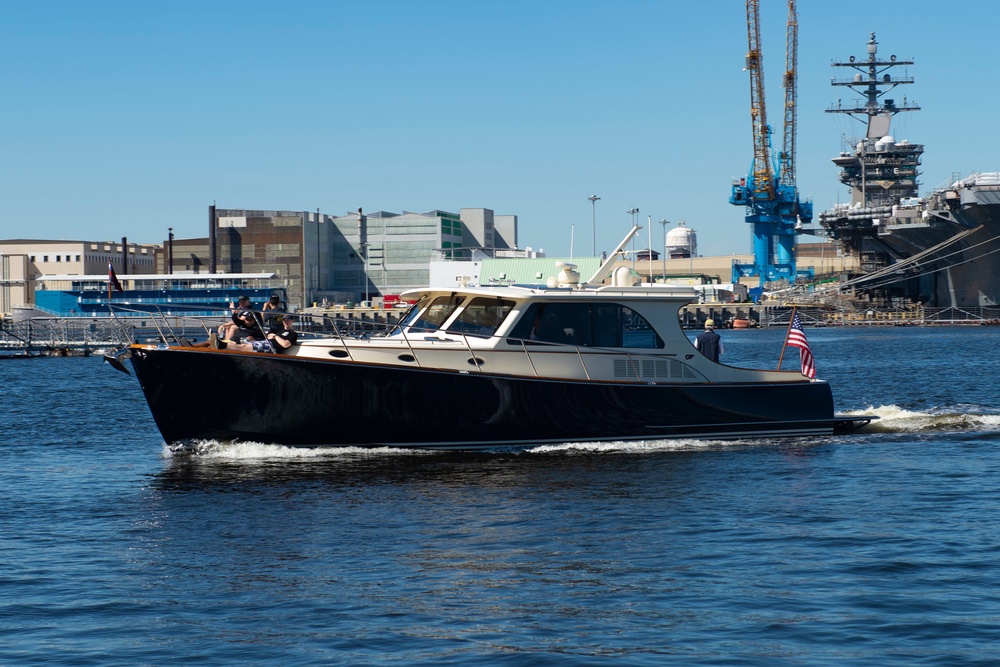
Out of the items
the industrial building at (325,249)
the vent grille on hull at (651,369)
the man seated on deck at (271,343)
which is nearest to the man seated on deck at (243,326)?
the man seated on deck at (271,343)

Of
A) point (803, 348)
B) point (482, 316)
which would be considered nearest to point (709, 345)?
point (803, 348)

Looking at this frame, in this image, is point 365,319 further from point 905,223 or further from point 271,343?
point 905,223

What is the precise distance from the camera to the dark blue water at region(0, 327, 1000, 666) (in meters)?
9.33

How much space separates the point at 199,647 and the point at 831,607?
17.4 feet

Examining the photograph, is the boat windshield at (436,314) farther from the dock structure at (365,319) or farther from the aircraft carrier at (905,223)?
the aircraft carrier at (905,223)

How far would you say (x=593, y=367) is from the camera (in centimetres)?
1922

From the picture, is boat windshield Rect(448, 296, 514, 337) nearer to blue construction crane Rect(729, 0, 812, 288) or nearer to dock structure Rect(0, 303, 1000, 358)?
dock structure Rect(0, 303, 1000, 358)

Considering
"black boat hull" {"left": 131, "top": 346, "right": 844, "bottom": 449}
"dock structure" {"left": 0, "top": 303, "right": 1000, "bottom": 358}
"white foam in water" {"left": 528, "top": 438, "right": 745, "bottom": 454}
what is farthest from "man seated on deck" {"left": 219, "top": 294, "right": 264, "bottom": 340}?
"white foam in water" {"left": 528, "top": 438, "right": 745, "bottom": 454}

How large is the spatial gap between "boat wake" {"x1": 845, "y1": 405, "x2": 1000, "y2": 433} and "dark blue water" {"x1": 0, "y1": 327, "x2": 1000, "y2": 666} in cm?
132

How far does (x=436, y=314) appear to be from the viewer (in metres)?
19.3

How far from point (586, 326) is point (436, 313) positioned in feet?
8.08

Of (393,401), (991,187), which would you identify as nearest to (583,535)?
(393,401)

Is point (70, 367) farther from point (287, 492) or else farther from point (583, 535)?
point (583, 535)

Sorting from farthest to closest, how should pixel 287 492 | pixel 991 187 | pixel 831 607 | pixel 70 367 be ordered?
1. pixel 991 187
2. pixel 70 367
3. pixel 287 492
4. pixel 831 607
